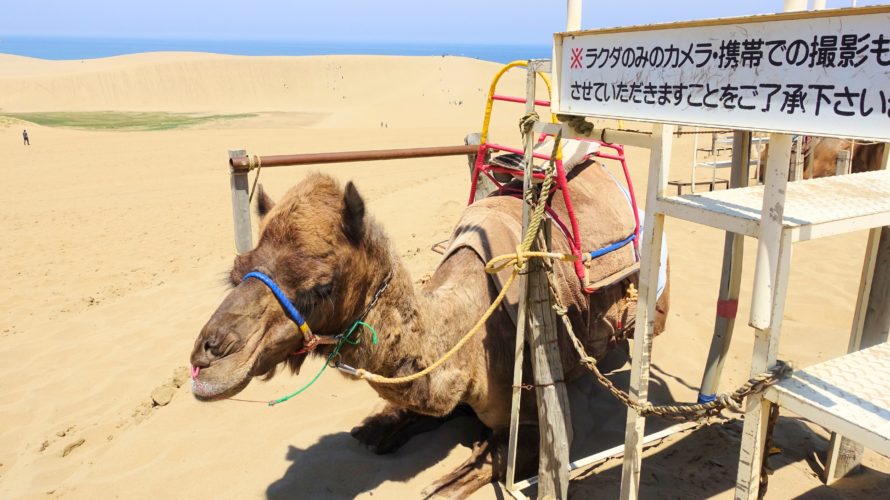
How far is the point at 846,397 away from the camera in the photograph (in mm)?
2152

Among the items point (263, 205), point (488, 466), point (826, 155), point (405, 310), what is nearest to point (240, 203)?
point (263, 205)

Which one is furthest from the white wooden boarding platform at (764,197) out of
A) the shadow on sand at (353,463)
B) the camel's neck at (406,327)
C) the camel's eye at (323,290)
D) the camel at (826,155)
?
the camel at (826,155)

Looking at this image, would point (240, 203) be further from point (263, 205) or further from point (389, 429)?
point (389, 429)

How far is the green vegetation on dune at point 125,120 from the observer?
3547 centimetres

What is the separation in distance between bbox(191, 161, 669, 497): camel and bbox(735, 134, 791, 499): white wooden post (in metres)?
1.58

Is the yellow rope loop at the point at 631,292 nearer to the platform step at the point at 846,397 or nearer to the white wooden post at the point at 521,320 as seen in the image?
the white wooden post at the point at 521,320

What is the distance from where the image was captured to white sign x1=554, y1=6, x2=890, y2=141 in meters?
1.69

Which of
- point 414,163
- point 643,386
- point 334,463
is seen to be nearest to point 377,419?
point 334,463

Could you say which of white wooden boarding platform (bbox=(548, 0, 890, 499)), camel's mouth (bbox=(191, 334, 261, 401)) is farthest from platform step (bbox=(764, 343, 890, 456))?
camel's mouth (bbox=(191, 334, 261, 401))

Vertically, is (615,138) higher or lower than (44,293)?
higher

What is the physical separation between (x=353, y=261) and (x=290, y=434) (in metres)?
2.03

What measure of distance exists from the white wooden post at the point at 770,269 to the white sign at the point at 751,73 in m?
0.15

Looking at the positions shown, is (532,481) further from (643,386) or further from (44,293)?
(44,293)

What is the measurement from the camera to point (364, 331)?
3.07 m
